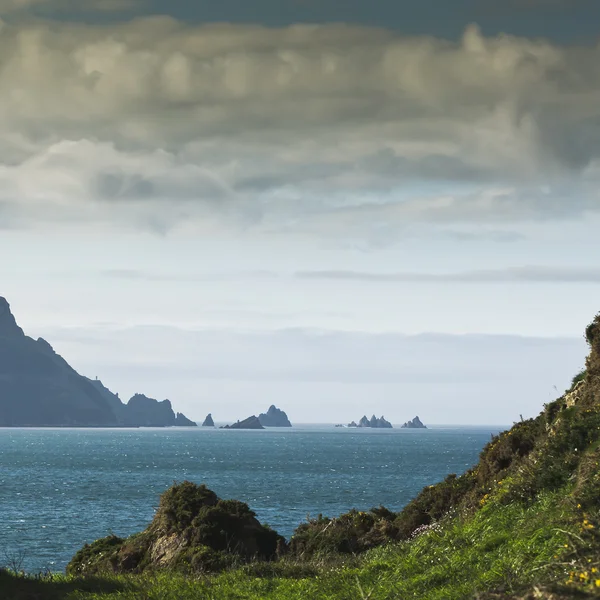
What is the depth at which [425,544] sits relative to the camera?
21.2 m

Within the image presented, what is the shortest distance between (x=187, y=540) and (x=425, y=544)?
31.9ft

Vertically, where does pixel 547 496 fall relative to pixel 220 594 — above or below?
above

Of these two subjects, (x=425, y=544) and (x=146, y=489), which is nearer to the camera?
(x=425, y=544)

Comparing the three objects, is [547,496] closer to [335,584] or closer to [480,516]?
[480,516]

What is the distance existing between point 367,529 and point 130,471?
105m

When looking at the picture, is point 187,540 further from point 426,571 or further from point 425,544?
point 426,571

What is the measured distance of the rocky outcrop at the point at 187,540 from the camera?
90.4ft

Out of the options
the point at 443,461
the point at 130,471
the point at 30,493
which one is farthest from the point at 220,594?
the point at 443,461

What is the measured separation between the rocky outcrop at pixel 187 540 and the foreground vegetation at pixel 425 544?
0.05m

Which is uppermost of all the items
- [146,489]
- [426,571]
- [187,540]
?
[426,571]

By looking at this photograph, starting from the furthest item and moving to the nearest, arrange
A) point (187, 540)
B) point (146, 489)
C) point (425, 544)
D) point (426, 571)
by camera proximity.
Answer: point (146, 489) < point (187, 540) < point (425, 544) < point (426, 571)

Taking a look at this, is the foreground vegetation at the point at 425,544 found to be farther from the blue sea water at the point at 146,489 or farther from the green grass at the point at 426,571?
the blue sea water at the point at 146,489

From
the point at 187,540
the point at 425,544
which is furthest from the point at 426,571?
A: the point at 187,540

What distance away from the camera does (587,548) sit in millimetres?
13930
